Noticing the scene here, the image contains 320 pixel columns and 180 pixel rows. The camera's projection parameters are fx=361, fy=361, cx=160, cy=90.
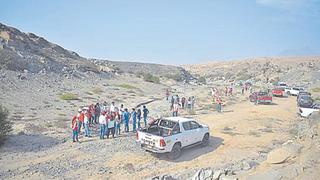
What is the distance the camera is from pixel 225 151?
17.2 meters

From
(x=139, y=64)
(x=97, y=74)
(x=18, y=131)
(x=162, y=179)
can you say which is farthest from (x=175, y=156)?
(x=139, y=64)

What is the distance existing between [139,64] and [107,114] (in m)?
92.4

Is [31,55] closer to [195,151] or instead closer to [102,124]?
[102,124]

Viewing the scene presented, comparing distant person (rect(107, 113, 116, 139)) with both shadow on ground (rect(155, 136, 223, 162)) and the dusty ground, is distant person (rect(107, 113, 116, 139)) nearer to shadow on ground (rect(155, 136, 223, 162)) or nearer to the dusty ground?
the dusty ground

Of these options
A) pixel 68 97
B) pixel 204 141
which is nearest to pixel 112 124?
pixel 204 141

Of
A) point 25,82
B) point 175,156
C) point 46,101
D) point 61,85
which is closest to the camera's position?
point 175,156

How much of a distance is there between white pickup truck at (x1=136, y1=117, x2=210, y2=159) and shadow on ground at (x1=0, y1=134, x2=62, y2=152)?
4927 mm

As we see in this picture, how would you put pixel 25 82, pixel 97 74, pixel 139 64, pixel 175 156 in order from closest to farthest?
pixel 175 156 < pixel 25 82 < pixel 97 74 < pixel 139 64

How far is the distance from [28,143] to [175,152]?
7.45 meters

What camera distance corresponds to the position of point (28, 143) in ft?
58.1

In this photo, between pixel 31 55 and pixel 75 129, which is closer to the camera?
pixel 75 129

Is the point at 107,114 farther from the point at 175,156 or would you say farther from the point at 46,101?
the point at 46,101

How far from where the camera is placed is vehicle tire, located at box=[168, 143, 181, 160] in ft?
50.5

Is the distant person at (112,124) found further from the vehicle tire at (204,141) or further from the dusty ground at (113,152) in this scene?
the vehicle tire at (204,141)
